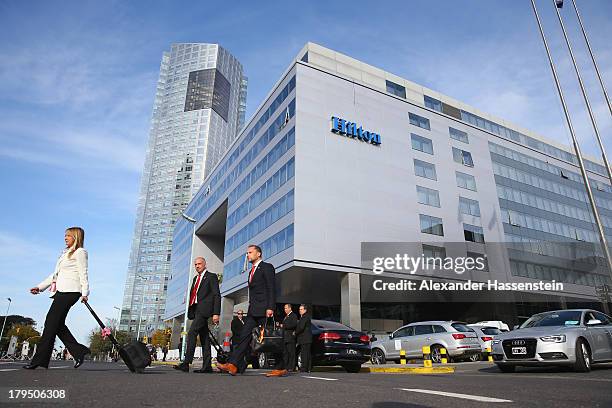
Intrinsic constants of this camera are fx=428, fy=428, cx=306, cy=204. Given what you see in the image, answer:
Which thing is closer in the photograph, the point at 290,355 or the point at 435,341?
the point at 290,355

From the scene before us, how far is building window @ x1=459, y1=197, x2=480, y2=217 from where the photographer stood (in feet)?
124

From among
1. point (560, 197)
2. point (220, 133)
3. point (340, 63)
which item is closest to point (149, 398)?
point (340, 63)

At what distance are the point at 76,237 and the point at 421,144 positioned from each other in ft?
112

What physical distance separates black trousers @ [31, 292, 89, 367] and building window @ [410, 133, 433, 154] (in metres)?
33.3

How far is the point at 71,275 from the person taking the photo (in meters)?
6.69

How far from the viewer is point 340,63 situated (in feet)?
119

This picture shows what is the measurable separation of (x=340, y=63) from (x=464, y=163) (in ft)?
49.4

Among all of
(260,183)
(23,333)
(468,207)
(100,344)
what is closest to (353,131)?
(260,183)

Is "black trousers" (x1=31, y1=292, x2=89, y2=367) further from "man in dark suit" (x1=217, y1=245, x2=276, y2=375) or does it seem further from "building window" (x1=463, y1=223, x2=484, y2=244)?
"building window" (x1=463, y1=223, x2=484, y2=244)

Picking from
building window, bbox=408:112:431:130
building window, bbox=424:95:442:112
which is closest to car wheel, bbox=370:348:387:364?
building window, bbox=408:112:431:130

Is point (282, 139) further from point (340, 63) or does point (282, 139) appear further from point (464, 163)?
point (464, 163)

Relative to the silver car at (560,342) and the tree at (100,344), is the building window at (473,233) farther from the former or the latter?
the tree at (100,344)

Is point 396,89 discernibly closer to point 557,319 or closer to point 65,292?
point 557,319

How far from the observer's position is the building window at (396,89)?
38.8m
